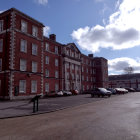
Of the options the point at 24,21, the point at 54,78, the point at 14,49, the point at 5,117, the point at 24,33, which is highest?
the point at 24,21

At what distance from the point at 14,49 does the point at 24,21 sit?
19.0 feet

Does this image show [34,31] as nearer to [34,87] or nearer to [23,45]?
[23,45]

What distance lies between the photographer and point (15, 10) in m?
25.1

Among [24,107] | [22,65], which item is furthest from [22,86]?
[24,107]

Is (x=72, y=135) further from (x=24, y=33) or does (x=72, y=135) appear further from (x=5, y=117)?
(x=24, y=33)

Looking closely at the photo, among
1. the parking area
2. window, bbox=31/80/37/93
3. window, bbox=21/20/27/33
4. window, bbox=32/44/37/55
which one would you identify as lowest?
the parking area

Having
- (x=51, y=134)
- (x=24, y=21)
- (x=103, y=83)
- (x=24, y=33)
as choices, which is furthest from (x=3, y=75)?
(x=103, y=83)

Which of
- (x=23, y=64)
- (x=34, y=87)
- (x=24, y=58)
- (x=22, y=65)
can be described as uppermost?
(x=24, y=58)

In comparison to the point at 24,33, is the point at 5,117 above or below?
below

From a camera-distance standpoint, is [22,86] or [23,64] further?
[23,64]

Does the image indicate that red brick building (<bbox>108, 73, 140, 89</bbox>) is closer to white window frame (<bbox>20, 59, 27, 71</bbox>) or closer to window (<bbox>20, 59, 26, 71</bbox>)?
white window frame (<bbox>20, 59, 27, 71</bbox>)

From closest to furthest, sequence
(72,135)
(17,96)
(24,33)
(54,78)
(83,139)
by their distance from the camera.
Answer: (83,139), (72,135), (17,96), (24,33), (54,78)

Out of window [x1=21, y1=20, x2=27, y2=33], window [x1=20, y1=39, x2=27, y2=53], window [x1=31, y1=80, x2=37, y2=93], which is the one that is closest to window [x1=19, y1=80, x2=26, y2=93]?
window [x1=31, y1=80, x2=37, y2=93]

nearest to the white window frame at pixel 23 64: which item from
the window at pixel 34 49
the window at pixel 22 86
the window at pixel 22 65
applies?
the window at pixel 22 65
